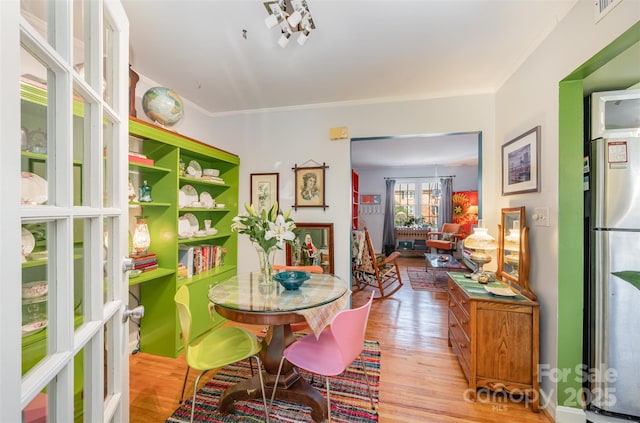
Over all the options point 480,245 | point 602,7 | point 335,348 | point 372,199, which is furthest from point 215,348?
point 372,199

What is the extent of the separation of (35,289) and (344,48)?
223 centimetres

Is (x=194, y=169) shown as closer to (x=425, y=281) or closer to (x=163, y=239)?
(x=163, y=239)

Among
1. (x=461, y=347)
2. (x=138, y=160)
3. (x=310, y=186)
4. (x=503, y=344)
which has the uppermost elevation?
(x=138, y=160)

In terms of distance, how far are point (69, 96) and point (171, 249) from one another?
2030mm

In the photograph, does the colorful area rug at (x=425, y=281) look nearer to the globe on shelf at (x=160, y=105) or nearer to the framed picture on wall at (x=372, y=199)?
the framed picture on wall at (x=372, y=199)

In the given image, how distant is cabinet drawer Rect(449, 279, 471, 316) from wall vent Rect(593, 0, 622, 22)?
5.75ft

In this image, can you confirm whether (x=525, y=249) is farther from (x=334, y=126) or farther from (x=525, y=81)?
(x=334, y=126)

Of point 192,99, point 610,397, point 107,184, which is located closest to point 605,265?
point 610,397

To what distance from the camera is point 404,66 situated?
233cm

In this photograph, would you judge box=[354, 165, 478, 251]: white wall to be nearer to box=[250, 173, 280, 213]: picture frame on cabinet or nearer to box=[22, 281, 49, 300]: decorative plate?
box=[250, 173, 280, 213]: picture frame on cabinet

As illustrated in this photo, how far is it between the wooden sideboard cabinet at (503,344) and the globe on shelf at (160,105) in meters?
2.74

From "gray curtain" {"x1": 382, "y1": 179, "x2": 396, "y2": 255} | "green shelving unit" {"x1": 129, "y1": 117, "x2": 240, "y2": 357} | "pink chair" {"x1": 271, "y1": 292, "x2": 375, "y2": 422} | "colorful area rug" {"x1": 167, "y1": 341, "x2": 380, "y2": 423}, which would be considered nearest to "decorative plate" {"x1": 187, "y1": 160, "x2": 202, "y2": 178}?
"green shelving unit" {"x1": 129, "y1": 117, "x2": 240, "y2": 357}

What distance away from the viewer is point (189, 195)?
282cm

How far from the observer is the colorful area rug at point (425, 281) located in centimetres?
440
